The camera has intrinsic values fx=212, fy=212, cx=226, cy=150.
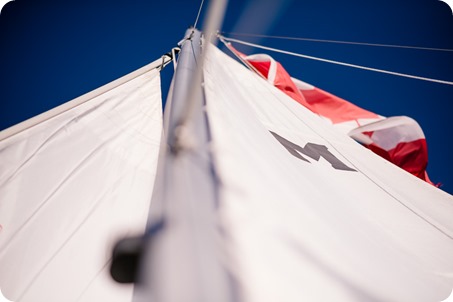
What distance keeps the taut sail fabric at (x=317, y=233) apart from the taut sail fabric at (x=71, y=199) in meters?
0.34

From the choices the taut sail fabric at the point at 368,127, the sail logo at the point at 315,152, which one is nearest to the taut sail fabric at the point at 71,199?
the sail logo at the point at 315,152

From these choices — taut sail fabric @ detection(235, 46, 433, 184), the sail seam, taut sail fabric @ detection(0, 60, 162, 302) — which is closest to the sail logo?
taut sail fabric @ detection(0, 60, 162, 302)

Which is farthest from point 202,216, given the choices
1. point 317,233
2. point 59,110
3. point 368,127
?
point 368,127

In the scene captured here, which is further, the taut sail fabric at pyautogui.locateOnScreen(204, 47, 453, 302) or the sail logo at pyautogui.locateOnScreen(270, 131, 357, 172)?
the sail logo at pyautogui.locateOnScreen(270, 131, 357, 172)

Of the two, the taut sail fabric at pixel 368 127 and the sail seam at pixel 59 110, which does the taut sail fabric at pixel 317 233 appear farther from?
the taut sail fabric at pixel 368 127

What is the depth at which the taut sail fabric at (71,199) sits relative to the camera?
1.43ft

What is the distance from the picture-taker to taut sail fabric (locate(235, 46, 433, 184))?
1725 millimetres

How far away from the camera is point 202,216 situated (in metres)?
0.25

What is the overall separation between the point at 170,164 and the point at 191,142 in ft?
0.14

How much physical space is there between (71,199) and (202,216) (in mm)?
485

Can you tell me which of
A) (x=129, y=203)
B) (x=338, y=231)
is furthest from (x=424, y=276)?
(x=129, y=203)

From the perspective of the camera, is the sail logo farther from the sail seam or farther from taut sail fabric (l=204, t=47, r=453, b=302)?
the sail seam

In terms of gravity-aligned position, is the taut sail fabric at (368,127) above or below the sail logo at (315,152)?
above

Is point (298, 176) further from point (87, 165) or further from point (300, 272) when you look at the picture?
point (87, 165)
